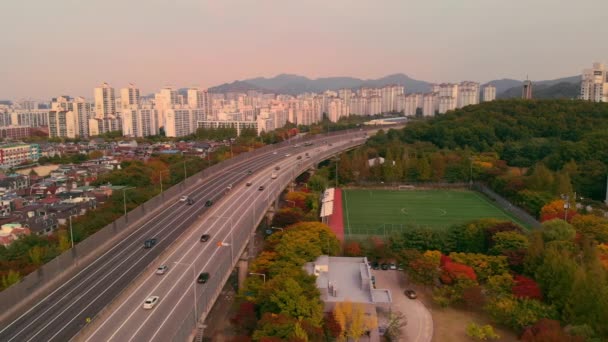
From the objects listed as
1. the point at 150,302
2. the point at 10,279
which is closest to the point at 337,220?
the point at 150,302

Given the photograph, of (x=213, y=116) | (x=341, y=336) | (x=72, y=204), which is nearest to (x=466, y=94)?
(x=213, y=116)

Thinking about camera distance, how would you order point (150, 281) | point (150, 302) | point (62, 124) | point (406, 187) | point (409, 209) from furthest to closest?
point (62, 124), point (406, 187), point (409, 209), point (150, 281), point (150, 302)

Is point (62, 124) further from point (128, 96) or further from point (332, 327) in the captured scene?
point (332, 327)

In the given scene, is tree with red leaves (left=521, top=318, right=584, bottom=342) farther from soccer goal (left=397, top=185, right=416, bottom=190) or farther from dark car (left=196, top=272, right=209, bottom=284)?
soccer goal (left=397, top=185, right=416, bottom=190)

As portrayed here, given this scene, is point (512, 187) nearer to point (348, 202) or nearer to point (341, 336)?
point (348, 202)

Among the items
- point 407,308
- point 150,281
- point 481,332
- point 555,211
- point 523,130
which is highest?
point 523,130
